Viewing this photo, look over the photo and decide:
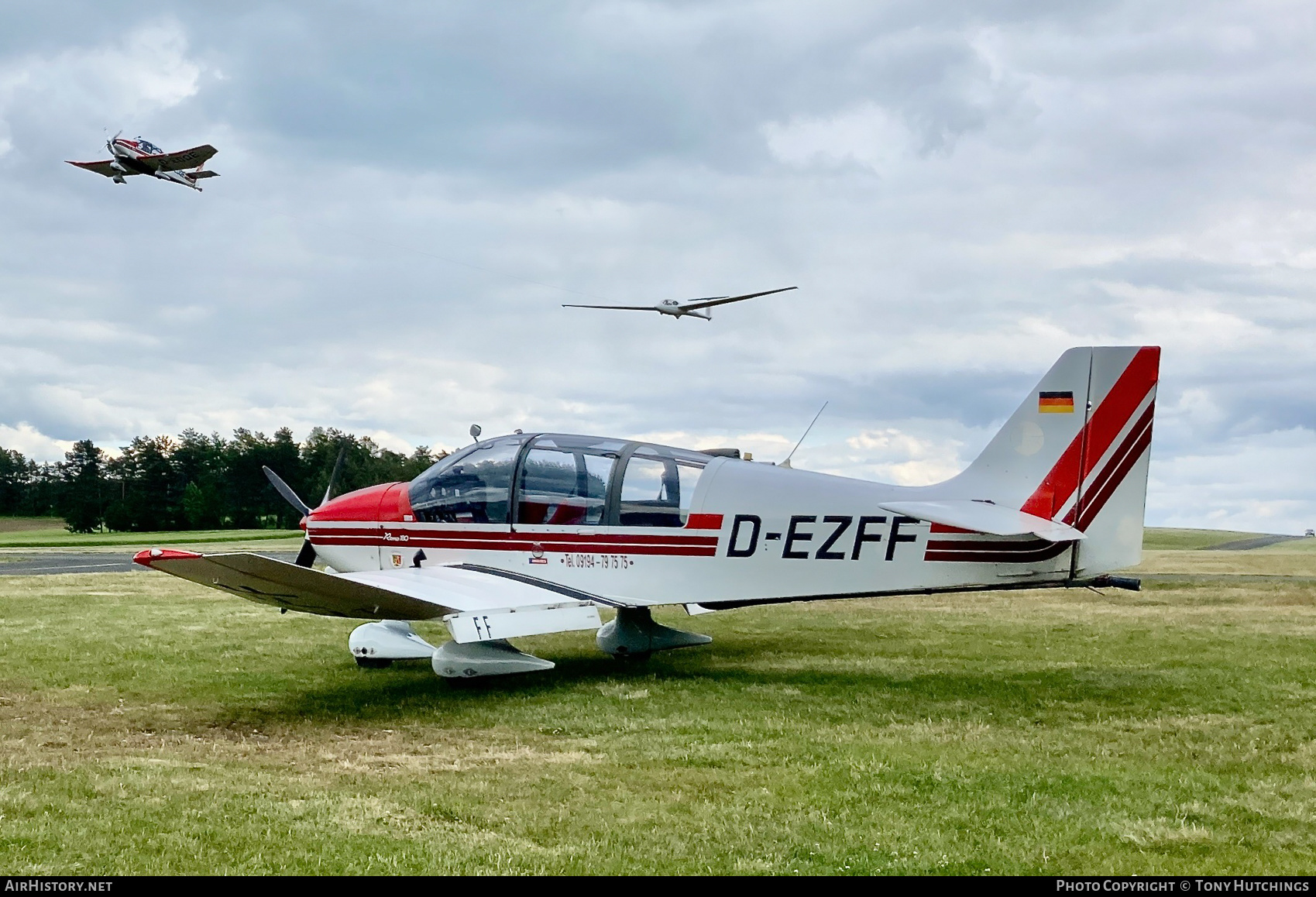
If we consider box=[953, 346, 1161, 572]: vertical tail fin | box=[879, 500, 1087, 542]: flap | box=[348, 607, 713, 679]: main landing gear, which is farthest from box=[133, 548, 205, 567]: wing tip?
box=[953, 346, 1161, 572]: vertical tail fin

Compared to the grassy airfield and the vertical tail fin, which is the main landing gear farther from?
the vertical tail fin

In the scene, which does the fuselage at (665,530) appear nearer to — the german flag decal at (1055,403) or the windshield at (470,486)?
the windshield at (470,486)

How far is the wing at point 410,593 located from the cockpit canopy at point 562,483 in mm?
622

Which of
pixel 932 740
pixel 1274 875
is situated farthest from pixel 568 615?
pixel 1274 875

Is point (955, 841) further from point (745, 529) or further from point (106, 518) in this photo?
point (106, 518)

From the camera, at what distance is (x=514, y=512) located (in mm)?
9344

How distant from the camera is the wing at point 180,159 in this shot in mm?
23109

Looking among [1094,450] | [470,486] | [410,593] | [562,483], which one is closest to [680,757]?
[410,593]

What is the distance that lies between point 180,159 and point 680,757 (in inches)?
903

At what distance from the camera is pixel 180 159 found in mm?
23562

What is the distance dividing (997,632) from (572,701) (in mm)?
6286

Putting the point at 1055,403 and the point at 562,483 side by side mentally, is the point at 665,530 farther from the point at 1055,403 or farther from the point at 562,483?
the point at 1055,403

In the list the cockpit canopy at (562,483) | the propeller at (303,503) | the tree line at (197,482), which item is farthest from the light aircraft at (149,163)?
the tree line at (197,482)

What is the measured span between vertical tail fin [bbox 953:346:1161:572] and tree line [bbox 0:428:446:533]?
49.8 meters
